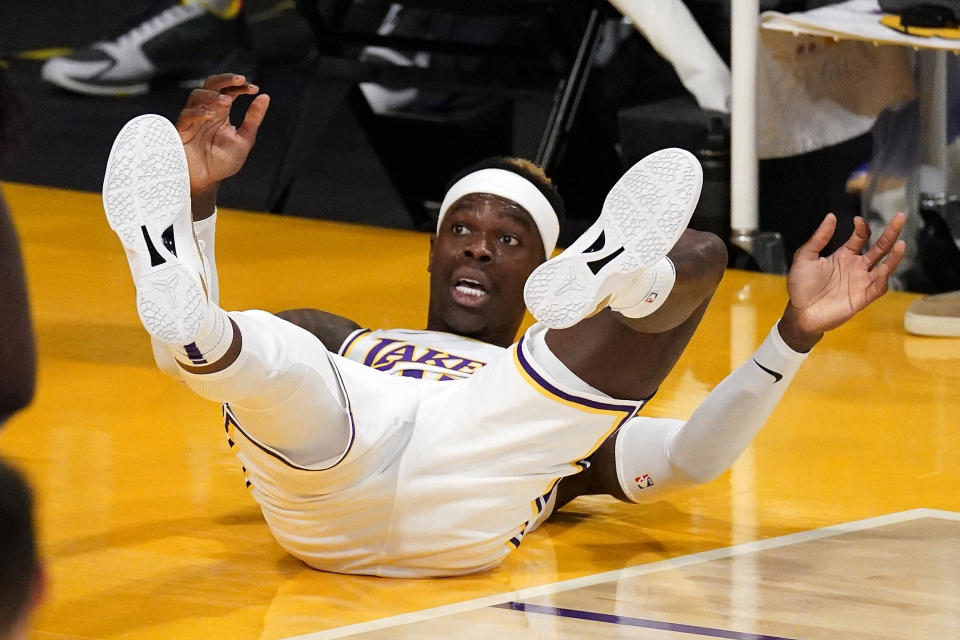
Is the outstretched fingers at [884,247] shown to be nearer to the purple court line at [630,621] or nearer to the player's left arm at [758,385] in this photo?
the player's left arm at [758,385]

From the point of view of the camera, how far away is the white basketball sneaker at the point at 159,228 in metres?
1.73

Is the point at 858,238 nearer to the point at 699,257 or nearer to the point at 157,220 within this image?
the point at 699,257

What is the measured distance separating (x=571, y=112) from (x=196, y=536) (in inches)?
102

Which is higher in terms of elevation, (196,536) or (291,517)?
(291,517)

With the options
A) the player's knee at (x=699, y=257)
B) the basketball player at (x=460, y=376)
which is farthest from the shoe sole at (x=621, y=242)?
the player's knee at (x=699, y=257)

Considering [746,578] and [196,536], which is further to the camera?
[196,536]

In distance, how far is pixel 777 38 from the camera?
13.6ft

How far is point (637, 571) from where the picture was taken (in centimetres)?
222

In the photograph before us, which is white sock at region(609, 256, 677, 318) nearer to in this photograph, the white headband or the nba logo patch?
the nba logo patch

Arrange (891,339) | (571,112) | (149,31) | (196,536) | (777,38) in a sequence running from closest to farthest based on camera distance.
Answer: (196,536) → (891,339) → (777,38) → (571,112) → (149,31)

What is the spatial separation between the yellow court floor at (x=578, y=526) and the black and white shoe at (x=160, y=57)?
2.04 meters

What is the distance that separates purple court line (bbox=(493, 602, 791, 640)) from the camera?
6.44 ft

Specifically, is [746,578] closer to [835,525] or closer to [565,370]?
[835,525]

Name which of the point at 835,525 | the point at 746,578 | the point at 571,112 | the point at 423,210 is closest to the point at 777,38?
the point at 571,112
